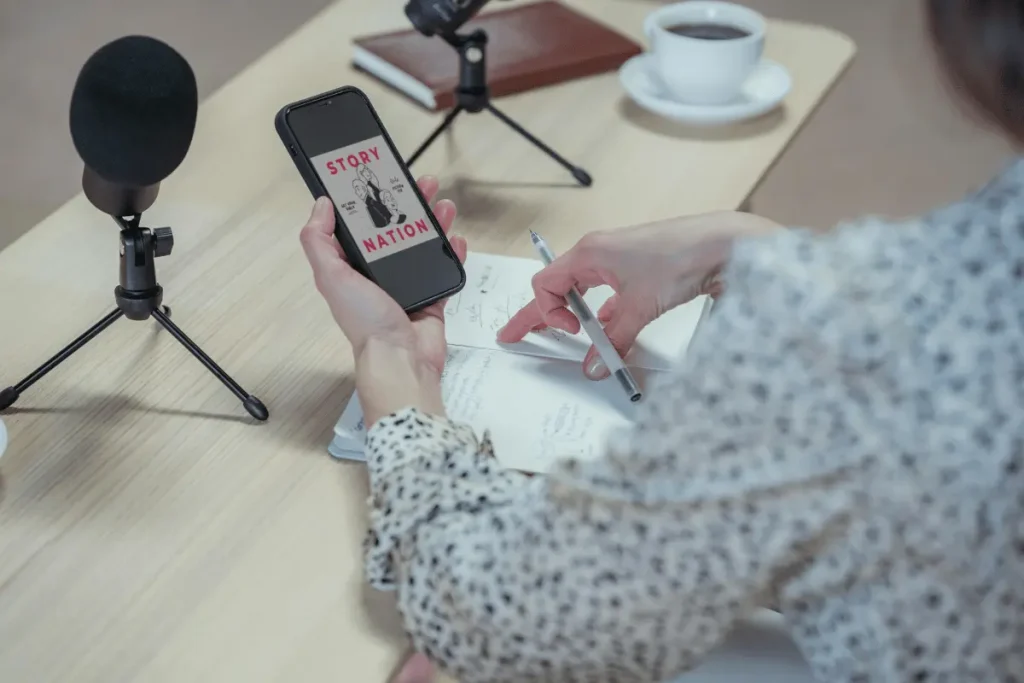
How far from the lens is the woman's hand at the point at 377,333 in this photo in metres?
0.86

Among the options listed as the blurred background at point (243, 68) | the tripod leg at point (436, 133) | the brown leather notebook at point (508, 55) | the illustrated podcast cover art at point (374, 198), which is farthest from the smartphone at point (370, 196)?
the blurred background at point (243, 68)

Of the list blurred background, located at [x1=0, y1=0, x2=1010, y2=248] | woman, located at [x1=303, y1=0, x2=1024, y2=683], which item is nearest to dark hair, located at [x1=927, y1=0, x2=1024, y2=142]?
woman, located at [x1=303, y1=0, x2=1024, y2=683]

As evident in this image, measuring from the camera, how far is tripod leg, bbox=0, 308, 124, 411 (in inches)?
37.6

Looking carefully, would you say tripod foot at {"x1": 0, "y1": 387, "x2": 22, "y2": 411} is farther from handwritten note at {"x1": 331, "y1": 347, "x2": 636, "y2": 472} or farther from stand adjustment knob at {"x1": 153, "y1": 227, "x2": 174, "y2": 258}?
handwritten note at {"x1": 331, "y1": 347, "x2": 636, "y2": 472}

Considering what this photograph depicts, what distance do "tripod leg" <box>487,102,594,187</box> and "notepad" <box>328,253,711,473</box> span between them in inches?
7.5

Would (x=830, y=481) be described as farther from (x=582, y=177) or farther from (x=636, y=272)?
(x=582, y=177)

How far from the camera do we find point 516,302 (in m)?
1.08

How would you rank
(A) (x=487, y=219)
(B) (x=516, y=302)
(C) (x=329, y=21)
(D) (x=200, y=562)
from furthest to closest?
(C) (x=329, y=21), (A) (x=487, y=219), (B) (x=516, y=302), (D) (x=200, y=562)

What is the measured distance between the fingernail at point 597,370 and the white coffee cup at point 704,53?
1.64 ft

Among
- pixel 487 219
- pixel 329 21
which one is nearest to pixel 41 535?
pixel 487 219

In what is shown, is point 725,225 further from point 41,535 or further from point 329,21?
point 329,21

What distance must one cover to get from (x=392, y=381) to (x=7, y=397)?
12.5 inches

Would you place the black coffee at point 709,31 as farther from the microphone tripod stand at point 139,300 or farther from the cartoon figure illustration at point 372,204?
the microphone tripod stand at point 139,300

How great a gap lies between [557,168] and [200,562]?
25.1 inches
